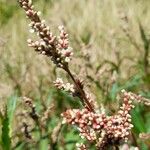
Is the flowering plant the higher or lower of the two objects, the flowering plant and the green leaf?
the lower

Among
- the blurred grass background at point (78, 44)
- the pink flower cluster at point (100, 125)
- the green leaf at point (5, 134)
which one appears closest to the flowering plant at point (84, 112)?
the pink flower cluster at point (100, 125)

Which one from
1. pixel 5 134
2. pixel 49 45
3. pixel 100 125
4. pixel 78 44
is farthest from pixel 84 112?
pixel 78 44

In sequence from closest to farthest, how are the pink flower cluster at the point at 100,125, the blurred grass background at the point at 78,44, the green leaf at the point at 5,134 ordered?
the pink flower cluster at the point at 100,125 → the green leaf at the point at 5,134 → the blurred grass background at the point at 78,44

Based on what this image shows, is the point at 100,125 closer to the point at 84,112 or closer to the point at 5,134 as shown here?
the point at 84,112

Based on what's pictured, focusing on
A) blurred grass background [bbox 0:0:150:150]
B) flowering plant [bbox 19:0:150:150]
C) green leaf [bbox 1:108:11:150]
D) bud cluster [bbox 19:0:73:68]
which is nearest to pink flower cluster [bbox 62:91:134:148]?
flowering plant [bbox 19:0:150:150]

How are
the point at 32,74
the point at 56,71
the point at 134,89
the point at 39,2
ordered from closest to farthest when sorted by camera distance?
the point at 134,89 < the point at 56,71 < the point at 32,74 < the point at 39,2

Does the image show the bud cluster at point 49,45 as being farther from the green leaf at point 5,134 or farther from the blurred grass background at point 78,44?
the blurred grass background at point 78,44

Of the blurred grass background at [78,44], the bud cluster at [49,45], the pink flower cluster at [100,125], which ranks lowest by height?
the pink flower cluster at [100,125]

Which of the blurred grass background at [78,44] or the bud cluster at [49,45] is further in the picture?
the blurred grass background at [78,44]

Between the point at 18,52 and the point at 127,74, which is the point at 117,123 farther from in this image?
the point at 18,52

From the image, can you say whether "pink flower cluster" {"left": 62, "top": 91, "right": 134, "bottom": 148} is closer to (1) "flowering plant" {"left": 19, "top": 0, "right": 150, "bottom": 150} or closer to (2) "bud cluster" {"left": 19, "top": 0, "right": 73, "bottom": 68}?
(1) "flowering plant" {"left": 19, "top": 0, "right": 150, "bottom": 150}

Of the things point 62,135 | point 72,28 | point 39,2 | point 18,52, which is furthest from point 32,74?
point 39,2
